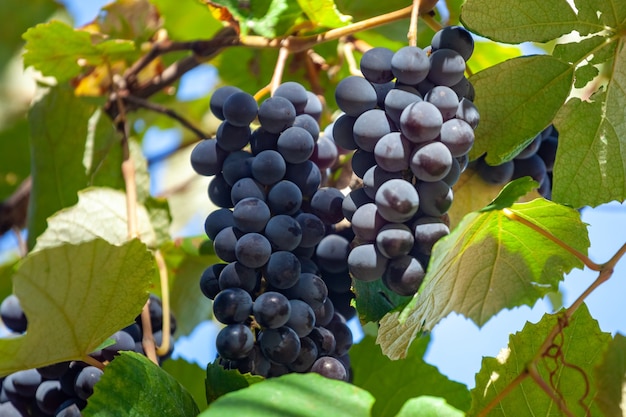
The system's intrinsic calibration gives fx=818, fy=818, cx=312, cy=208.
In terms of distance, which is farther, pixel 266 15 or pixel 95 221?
pixel 95 221

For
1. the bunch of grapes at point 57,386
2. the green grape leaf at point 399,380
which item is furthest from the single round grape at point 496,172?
the bunch of grapes at point 57,386

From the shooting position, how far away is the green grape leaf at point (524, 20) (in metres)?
1.03

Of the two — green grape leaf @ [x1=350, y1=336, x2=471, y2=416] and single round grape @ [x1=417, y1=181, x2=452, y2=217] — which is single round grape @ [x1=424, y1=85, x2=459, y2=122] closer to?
single round grape @ [x1=417, y1=181, x2=452, y2=217]

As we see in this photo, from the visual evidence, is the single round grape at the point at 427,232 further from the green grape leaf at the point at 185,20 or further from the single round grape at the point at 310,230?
the green grape leaf at the point at 185,20

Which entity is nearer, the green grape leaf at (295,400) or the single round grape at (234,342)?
the green grape leaf at (295,400)

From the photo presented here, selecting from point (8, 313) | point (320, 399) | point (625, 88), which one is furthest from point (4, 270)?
point (625, 88)

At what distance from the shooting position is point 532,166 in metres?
1.19

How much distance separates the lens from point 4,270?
182cm

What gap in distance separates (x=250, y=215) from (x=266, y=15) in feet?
1.30

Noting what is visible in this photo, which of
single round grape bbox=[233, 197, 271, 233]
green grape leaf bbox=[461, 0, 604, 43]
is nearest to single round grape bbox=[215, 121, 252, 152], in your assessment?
single round grape bbox=[233, 197, 271, 233]

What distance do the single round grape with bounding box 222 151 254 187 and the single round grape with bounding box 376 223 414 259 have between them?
213 millimetres

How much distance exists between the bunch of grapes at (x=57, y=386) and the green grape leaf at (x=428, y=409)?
1.31 ft

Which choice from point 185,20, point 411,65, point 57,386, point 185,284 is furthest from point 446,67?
point 185,20

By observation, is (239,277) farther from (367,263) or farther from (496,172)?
(496,172)
